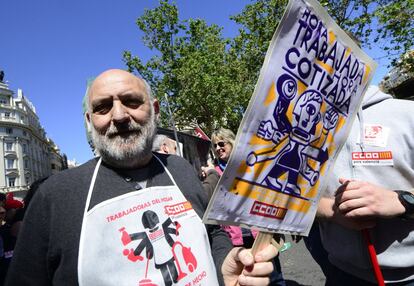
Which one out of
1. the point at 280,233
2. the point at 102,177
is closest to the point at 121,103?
the point at 102,177

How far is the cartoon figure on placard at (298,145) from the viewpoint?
1.25 metres

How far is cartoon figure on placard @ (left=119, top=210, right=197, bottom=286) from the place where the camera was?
1477 mm

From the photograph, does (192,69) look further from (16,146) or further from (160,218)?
(16,146)

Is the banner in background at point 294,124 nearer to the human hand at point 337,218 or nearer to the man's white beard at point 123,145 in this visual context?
the human hand at point 337,218

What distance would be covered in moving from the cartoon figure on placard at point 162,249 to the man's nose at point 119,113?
0.51 metres

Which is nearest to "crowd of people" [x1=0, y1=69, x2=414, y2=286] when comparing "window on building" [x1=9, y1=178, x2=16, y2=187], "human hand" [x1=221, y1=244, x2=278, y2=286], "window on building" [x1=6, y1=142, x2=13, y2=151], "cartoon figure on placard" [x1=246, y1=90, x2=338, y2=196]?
"human hand" [x1=221, y1=244, x2=278, y2=286]

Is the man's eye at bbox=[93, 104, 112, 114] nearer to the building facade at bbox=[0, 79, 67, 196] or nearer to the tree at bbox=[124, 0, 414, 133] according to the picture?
the tree at bbox=[124, 0, 414, 133]

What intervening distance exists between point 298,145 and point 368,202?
413 mm

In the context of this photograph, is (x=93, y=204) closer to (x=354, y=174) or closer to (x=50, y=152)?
(x=354, y=174)

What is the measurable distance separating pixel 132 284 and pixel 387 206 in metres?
1.13

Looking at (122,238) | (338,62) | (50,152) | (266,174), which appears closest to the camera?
(266,174)

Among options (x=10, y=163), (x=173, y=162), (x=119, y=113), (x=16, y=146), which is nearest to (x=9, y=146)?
(x=16, y=146)

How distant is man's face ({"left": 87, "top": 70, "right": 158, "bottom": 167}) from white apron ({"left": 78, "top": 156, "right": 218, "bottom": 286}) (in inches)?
→ 7.7

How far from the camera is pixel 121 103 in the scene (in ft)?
5.92
